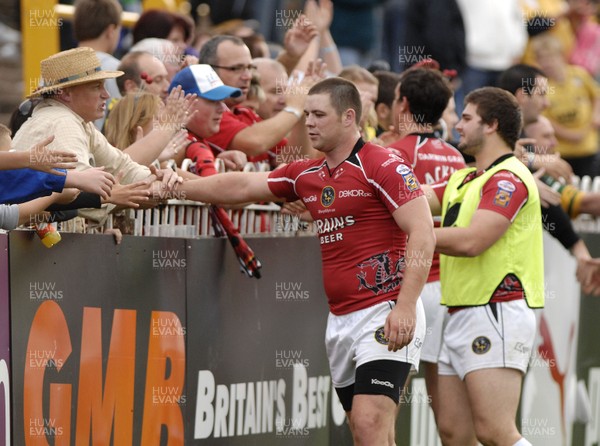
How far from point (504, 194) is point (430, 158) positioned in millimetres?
953

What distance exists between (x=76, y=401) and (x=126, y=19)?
5.97 meters

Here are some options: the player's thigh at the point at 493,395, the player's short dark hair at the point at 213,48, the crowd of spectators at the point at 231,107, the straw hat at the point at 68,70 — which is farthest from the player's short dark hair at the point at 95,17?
the player's thigh at the point at 493,395

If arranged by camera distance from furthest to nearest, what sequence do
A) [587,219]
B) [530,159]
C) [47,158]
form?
1. [587,219]
2. [530,159]
3. [47,158]

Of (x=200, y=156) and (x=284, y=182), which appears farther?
(x=200, y=156)

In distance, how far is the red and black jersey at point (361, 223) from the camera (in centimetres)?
772

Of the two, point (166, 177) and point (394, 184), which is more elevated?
point (166, 177)

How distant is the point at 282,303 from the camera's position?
941 cm

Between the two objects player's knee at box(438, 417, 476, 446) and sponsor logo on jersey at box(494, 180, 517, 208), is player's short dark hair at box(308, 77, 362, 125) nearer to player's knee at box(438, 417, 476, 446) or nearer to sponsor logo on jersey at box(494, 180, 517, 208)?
sponsor logo on jersey at box(494, 180, 517, 208)

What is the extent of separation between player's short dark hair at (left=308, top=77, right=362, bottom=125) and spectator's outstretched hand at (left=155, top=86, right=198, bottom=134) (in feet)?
2.72

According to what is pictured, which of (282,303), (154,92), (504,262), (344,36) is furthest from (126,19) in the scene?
(504,262)

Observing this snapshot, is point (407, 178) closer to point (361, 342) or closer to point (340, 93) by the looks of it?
point (340, 93)

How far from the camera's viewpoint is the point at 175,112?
828 centimetres

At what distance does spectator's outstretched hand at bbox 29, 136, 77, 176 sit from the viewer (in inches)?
261

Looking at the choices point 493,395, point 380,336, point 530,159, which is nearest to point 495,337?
point 493,395
